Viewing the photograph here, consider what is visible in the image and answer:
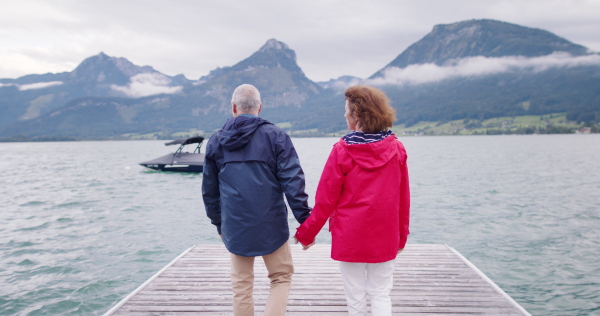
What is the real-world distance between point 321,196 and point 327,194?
0.06 metres

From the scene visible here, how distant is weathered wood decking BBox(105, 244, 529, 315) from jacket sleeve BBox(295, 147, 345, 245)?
181cm

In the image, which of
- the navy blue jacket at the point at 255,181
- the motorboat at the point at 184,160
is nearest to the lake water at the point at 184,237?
the navy blue jacket at the point at 255,181

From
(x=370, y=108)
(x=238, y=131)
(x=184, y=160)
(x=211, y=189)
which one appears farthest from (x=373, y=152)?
(x=184, y=160)

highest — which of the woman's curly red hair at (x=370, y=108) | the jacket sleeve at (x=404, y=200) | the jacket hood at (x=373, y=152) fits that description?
the woman's curly red hair at (x=370, y=108)

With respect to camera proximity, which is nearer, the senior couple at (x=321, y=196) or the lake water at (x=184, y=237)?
the senior couple at (x=321, y=196)

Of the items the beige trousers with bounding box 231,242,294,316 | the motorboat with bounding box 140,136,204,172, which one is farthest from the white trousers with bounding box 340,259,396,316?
the motorboat with bounding box 140,136,204,172

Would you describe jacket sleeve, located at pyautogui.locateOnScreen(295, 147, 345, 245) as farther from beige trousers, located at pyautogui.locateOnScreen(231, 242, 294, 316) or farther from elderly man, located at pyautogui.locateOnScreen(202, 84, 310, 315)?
beige trousers, located at pyautogui.locateOnScreen(231, 242, 294, 316)

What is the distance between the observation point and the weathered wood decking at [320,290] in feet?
16.7

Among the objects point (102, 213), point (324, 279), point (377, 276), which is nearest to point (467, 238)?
point (324, 279)

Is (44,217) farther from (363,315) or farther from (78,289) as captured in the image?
(363,315)

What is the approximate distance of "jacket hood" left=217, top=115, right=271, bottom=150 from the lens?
12.0 feet

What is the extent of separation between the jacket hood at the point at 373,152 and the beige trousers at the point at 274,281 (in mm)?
1231

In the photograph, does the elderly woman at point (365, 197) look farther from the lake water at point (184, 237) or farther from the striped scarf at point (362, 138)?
the lake water at point (184, 237)

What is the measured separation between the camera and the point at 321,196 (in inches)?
141
